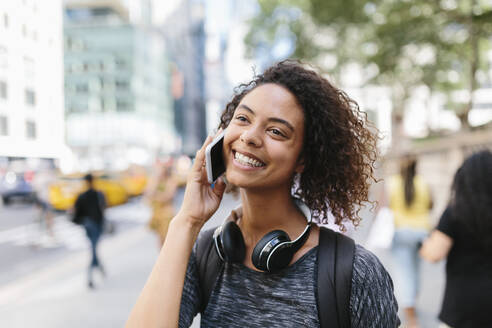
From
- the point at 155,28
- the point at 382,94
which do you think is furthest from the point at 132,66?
the point at 382,94

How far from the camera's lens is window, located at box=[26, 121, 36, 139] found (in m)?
2.85

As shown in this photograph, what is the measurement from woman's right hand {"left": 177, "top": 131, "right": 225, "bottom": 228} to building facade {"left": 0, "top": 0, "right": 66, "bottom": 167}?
1.75m

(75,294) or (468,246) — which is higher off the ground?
(468,246)

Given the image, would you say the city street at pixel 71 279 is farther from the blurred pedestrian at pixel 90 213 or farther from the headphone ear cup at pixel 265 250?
the headphone ear cup at pixel 265 250

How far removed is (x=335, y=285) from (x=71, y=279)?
5.79 meters

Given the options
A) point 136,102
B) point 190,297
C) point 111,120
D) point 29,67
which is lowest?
point 190,297

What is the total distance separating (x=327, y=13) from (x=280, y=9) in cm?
1073

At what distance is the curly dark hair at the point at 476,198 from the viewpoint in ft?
7.75

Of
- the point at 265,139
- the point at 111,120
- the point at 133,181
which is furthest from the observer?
the point at 111,120

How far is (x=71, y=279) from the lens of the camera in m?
6.04

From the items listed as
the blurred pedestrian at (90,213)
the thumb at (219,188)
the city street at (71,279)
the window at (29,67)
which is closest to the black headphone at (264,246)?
the thumb at (219,188)

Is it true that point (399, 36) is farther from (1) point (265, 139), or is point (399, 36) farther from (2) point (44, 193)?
(1) point (265, 139)

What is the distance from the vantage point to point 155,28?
43.8 m

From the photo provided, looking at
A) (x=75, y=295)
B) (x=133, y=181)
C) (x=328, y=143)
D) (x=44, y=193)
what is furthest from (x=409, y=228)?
(x=133, y=181)
